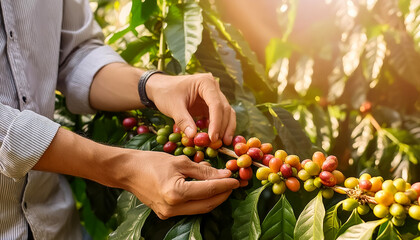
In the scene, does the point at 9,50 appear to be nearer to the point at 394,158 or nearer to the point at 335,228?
the point at 335,228

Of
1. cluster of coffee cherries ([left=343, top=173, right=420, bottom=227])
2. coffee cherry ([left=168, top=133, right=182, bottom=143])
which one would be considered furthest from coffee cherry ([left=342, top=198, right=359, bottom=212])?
coffee cherry ([left=168, top=133, right=182, bottom=143])

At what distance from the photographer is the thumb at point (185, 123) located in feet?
2.20

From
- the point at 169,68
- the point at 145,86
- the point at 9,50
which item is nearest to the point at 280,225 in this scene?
the point at 145,86

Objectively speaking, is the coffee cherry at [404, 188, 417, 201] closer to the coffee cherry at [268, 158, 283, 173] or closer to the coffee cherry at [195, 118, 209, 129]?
the coffee cherry at [268, 158, 283, 173]

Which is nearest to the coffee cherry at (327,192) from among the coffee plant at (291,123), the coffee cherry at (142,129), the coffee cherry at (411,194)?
the coffee plant at (291,123)

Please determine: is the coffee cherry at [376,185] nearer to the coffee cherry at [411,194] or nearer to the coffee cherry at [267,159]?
the coffee cherry at [411,194]

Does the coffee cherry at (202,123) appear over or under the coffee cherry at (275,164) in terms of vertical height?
under

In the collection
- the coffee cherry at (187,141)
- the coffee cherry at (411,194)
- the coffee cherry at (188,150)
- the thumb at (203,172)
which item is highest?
the coffee cherry at (411,194)

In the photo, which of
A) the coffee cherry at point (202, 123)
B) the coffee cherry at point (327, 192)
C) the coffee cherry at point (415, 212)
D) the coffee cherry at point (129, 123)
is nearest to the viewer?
the coffee cherry at point (415, 212)

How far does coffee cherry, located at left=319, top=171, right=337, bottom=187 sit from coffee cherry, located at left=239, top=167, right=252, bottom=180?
0.38 feet

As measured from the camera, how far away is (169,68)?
98 cm

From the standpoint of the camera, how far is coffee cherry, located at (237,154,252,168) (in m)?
0.60

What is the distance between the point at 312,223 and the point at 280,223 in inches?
2.5

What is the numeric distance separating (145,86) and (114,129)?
0.71ft
